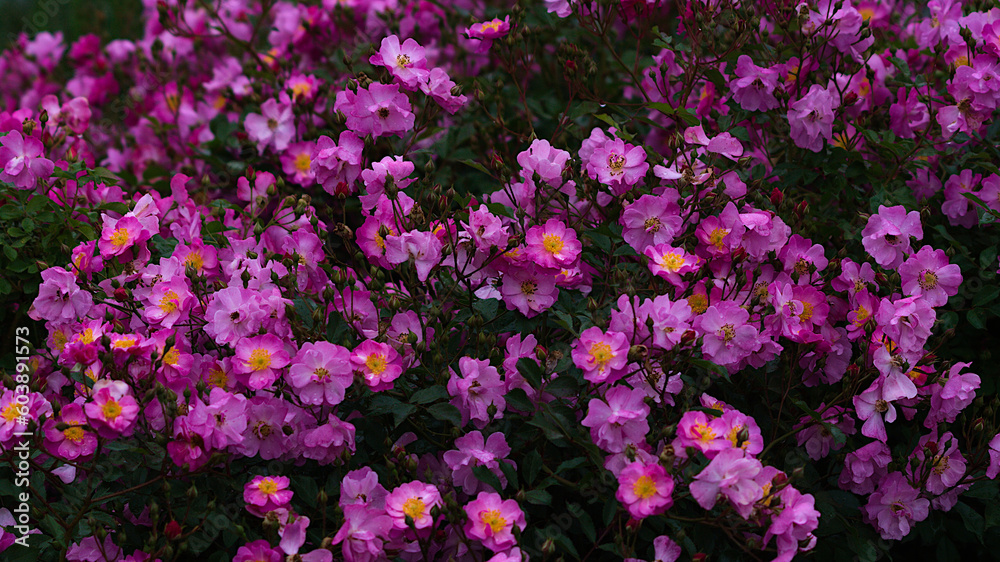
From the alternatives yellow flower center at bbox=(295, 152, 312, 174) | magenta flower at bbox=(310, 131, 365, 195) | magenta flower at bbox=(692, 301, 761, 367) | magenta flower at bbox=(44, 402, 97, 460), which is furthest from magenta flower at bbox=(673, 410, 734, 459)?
yellow flower center at bbox=(295, 152, 312, 174)

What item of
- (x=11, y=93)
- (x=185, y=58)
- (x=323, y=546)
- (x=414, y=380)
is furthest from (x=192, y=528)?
(x=11, y=93)

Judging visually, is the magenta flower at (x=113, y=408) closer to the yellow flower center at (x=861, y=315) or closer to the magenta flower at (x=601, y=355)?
the magenta flower at (x=601, y=355)

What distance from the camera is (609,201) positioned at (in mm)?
2242

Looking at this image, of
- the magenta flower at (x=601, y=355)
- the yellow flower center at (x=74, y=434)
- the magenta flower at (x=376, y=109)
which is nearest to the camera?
the magenta flower at (x=601, y=355)

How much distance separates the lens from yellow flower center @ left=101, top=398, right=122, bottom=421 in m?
1.67

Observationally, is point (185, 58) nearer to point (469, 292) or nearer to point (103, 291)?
point (103, 291)

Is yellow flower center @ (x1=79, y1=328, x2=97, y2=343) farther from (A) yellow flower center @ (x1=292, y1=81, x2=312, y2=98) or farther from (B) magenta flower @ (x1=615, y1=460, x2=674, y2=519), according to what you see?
(A) yellow flower center @ (x1=292, y1=81, x2=312, y2=98)

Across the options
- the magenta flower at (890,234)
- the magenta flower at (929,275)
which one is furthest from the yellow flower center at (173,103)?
the magenta flower at (929,275)

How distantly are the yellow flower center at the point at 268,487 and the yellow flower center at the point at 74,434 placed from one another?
420mm

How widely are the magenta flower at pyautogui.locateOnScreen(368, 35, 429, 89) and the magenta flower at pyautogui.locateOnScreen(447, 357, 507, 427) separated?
750 mm

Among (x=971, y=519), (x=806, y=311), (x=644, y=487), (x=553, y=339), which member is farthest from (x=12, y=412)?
(x=971, y=519)

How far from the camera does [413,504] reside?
170 cm

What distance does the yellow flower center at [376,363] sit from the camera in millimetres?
1782

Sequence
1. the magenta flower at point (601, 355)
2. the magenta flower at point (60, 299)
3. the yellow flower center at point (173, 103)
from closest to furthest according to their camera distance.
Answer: the magenta flower at point (601, 355) → the magenta flower at point (60, 299) → the yellow flower center at point (173, 103)
